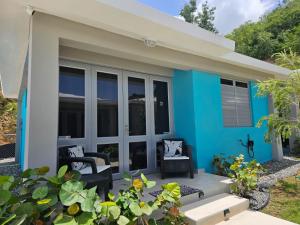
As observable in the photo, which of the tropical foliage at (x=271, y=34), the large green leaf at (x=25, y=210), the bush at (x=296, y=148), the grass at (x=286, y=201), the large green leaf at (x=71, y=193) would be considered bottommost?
the grass at (x=286, y=201)

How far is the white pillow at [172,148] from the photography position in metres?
5.75

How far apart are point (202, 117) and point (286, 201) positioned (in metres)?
2.80

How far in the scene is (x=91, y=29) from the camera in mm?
4172

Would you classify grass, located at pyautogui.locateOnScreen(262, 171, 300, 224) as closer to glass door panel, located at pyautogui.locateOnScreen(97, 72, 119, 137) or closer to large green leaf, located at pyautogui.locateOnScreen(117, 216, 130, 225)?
large green leaf, located at pyautogui.locateOnScreen(117, 216, 130, 225)

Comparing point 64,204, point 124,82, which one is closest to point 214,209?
point 64,204

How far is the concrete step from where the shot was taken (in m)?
3.46

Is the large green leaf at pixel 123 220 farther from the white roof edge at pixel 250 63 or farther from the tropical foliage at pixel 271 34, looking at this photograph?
the tropical foliage at pixel 271 34

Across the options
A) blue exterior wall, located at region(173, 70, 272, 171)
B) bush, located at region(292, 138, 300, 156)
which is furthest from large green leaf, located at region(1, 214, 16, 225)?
bush, located at region(292, 138, 300, 156)

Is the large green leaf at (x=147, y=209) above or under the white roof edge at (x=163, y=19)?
under

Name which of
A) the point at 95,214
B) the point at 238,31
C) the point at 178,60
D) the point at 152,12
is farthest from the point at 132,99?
the point at 238,31

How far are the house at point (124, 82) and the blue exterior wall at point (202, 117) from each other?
0.10 feet

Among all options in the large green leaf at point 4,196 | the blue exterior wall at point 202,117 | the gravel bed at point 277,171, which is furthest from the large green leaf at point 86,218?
the gravel bed at point 277,171

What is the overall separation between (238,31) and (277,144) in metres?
20.6

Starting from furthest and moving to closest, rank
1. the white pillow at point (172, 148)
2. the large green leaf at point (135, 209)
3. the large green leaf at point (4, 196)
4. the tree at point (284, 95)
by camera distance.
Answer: the white pillow at point (172, 148)
the tree at point (284, 95)
the large green leaf at point (135, 209)
the large green leaf at point (4, 196)
